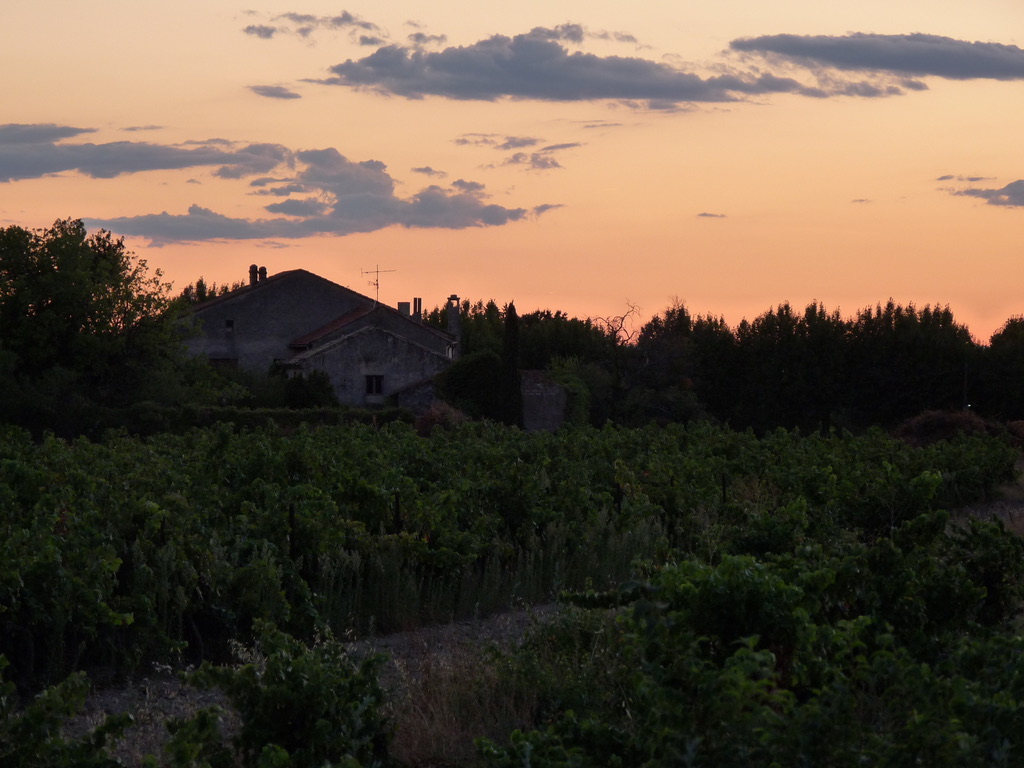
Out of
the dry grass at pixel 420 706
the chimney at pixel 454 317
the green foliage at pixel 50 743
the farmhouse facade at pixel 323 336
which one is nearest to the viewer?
the green foliage at pixel 50 743

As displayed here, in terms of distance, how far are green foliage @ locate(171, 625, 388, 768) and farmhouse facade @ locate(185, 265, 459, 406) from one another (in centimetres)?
3644

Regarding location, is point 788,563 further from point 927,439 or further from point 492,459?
point 927,439

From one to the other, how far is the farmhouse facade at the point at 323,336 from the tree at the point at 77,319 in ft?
11.3

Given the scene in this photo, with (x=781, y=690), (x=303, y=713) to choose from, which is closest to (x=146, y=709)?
(x=303, y=713)

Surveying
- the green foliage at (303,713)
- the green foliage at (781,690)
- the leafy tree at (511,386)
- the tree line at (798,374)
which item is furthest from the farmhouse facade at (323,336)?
the green foliage at (303,713)

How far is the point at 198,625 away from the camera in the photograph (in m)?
8.62

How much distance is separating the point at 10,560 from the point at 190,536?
56.2 inches

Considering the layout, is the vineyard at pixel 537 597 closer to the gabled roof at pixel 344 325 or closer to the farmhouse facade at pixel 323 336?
the farmhouse facade at pixel 323 336

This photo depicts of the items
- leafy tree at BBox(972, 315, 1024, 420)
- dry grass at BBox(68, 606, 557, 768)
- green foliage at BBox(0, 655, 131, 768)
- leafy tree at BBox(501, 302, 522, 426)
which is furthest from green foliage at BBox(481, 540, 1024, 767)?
leafy tree at BBox(972, 315, 1024, 420)

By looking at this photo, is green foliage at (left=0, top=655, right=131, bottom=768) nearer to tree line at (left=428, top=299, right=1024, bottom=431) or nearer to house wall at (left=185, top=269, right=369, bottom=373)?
tree line at (left=428, top=299, right=1024, bottom=431)

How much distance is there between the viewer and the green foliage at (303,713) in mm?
4812

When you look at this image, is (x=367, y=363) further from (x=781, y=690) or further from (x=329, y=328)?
(x=781, y=690)

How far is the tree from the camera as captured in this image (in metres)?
38.0

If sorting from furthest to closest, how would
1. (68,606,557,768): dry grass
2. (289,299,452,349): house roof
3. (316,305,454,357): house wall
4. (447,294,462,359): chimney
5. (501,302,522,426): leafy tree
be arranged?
(447,294,462,359): chimney, (289,299,452,349): house roof, (316,305,454,357): house wall, (501,302,522,426): leafy tree, (68,606,557,768): dry grass
